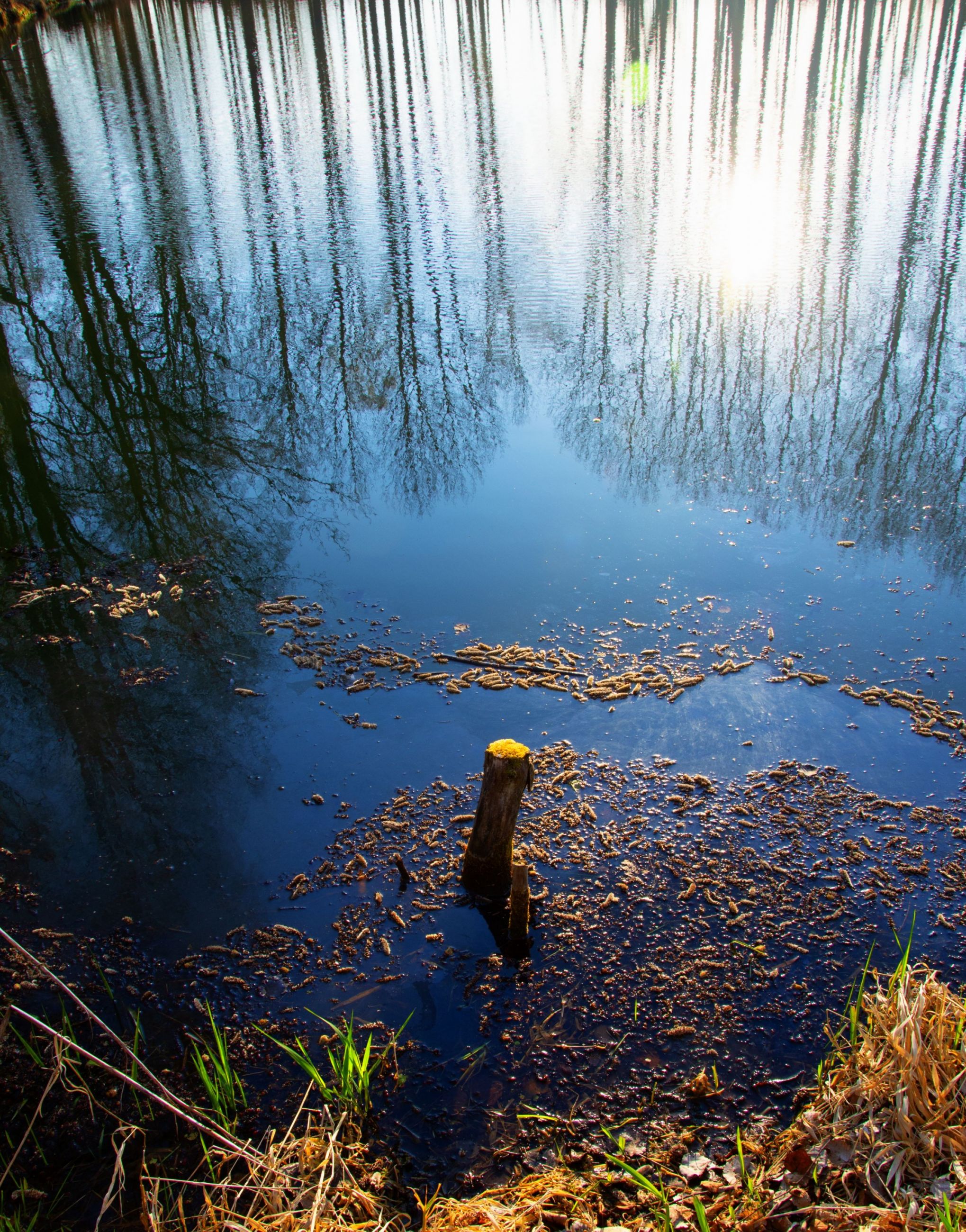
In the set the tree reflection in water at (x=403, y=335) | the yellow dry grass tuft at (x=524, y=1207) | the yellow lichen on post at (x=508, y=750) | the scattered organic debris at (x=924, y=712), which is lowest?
the yellow dry grass tuft at (x=524, y=1207)

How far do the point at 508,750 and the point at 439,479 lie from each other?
5.78 m

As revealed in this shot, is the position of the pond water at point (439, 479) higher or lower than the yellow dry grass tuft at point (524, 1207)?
higher

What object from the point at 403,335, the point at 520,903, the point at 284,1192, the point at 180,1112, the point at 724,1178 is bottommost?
the point at 724,1178

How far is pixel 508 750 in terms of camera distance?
4.50 metres

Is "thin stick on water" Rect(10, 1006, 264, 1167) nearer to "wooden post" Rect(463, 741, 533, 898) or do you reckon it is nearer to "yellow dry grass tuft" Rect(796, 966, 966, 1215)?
"wooden post" Rect(463, 741, 533, 898)

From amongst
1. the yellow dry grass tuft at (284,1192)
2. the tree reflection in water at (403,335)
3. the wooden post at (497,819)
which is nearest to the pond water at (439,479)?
the tree reflection in water at (403,335)

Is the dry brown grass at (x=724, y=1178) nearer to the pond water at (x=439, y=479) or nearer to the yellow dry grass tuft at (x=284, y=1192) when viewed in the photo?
the yellow dry grass tuft at (x=284, y=1192)

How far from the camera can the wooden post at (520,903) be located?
438cm

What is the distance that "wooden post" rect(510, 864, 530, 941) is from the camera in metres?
4.38

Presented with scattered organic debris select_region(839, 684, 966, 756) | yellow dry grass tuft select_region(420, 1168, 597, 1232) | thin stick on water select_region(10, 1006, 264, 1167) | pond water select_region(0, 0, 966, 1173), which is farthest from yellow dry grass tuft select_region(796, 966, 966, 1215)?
scattered organic debris select_region(839, 684, 966, 756)

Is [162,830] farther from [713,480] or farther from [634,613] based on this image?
[713,480]

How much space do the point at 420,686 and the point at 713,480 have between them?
4564mm

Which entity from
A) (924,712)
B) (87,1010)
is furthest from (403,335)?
(87,1010)

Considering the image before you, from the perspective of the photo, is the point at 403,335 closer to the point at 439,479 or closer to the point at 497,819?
the point at 439,479
